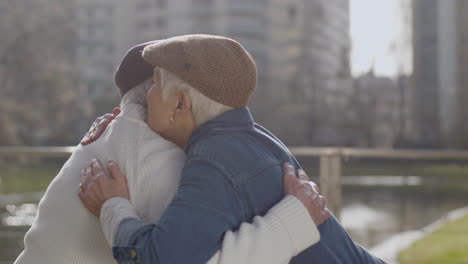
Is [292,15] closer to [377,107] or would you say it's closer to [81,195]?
[377,107]

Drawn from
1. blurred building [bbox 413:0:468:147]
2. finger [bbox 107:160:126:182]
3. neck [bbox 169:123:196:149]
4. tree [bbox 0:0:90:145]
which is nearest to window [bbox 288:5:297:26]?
blurred building [bbox 413:0:468:147]

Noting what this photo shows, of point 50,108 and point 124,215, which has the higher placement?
point 124,215

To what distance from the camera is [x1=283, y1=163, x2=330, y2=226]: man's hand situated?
1.66 metres

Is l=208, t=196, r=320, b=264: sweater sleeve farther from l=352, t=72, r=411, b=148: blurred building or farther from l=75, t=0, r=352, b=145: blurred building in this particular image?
l=75, t=0, r=352, b=145: blurred building

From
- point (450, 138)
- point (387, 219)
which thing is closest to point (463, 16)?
point (450, 138)

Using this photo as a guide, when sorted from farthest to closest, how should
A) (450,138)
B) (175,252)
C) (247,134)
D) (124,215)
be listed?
(450,138), (247,134), (124,215), (175,252)

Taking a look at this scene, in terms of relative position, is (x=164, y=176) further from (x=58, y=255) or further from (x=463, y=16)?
(x=463, y=16)

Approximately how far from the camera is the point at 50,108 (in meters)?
20.0

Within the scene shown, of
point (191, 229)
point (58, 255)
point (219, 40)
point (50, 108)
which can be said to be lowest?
point (50, 108)

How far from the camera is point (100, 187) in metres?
1.67

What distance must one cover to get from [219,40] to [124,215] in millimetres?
445

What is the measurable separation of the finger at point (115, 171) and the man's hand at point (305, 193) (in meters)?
0.37

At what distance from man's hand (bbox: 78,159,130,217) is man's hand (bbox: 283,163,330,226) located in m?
0.36

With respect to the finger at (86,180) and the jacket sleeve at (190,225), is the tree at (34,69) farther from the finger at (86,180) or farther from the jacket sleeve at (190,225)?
the jacket sleeve at (190,225)
